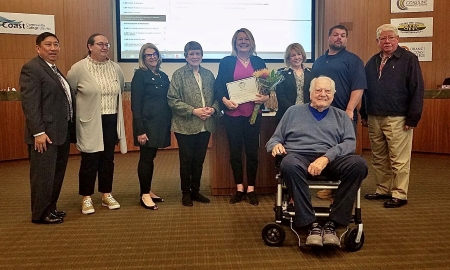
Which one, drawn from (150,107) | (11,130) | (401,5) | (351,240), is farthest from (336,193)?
(401,5)

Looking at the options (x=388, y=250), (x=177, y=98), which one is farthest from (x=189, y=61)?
(x=388, y=250)

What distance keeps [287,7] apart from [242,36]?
397 centimetres

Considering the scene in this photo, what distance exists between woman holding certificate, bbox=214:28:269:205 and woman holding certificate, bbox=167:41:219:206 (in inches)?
5.0

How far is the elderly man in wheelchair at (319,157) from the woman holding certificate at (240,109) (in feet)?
2.58

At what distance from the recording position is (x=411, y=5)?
22.8 feet

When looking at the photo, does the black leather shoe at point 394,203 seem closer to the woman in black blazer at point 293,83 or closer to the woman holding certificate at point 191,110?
the woman in black blazer at point 293,83

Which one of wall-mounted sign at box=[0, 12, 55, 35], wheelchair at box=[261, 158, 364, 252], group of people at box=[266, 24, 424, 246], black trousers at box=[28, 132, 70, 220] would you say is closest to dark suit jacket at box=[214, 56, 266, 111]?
group of people at box=[266, 24, 424, 246]

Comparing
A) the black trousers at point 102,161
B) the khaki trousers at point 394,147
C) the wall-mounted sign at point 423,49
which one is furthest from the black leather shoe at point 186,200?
the wall-mounted sign at point 423,49

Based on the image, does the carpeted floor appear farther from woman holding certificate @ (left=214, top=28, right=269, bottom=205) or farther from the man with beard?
the man with beard

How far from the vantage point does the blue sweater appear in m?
2.90

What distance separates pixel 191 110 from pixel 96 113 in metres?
0.79

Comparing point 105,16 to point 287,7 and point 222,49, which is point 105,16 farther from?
point 287,7

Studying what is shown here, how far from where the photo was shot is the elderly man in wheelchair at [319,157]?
2658 mm

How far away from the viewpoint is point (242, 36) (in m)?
3.76
